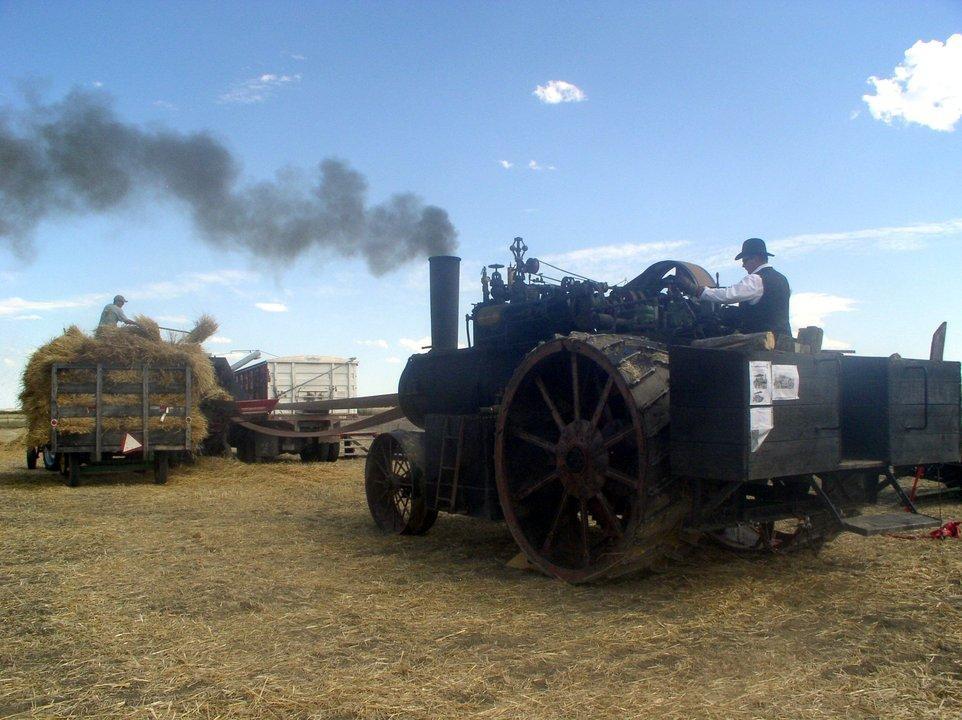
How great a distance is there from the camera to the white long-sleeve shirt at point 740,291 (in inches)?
197

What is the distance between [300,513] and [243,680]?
504cm

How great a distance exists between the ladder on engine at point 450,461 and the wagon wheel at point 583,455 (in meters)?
0.54

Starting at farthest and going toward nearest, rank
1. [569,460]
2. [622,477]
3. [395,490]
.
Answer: [395,490], [569,460], [622,477]

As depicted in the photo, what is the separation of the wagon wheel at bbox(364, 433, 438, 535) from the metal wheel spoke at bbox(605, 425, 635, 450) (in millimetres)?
2261

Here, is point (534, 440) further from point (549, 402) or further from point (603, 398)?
point (603, 398)

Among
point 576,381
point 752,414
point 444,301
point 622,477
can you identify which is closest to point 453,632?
point 622,477

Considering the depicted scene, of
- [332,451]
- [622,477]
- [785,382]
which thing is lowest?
[332,451]

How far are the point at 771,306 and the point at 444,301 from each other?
128 inches

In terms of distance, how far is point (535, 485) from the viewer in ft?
17.1

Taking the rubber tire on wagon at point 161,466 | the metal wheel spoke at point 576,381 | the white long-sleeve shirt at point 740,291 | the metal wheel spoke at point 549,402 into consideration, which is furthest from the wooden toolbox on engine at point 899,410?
the rubber tire on wagon at point 161,466

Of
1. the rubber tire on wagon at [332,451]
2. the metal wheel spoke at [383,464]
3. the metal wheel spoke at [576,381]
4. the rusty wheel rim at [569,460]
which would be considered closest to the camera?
the rusty wheel rim at [569,460]

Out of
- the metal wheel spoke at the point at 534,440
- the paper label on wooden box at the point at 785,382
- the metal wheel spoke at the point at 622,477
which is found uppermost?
the paper label on wooden box at the point at 785,382

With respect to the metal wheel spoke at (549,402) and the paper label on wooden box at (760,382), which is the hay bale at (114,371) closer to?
the metal wheel spoke at (549,402)

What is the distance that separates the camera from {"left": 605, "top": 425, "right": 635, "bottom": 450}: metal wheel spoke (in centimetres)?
456
